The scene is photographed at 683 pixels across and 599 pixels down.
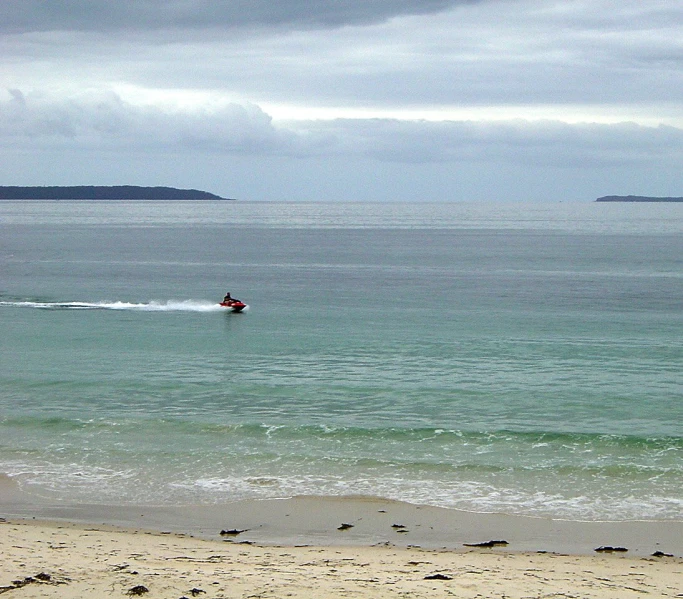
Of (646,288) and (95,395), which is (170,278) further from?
(95,395)

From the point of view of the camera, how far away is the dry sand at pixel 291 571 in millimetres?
15391

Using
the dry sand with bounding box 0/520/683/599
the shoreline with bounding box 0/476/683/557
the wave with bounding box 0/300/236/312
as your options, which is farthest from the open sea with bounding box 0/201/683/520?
the dry sand with bounding box 0/520/683/599

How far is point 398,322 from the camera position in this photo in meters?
53.5

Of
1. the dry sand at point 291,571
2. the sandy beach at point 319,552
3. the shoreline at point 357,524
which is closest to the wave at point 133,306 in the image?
the sandy beach at point 319,552

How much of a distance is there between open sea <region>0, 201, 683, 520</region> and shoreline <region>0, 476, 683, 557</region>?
0.67 metres

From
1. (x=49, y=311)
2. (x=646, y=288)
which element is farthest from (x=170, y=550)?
(x=646, y=288)

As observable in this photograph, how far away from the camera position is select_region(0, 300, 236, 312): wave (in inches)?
2395

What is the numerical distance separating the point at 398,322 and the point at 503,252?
6595 cm

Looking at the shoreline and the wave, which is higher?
the wave

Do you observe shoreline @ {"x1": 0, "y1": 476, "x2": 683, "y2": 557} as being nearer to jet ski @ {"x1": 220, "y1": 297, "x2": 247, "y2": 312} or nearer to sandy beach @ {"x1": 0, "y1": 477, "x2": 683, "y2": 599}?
sandy beach @ {"x1": 0, "y1": 477, "x2": 683, "y2": 599}

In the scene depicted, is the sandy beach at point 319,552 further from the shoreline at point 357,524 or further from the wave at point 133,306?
the wave at point 133,306

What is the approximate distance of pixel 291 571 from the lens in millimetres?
16656

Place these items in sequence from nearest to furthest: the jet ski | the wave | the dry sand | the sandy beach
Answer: the dry sand → the sandy beach → the jet ski → the wave

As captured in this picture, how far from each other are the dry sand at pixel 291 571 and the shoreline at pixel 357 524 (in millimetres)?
651
